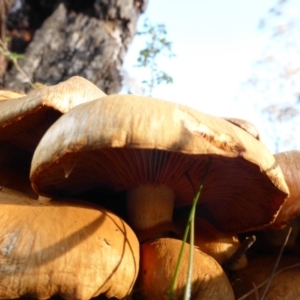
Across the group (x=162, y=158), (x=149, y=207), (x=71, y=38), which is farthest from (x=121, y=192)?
(x=71, y=38)

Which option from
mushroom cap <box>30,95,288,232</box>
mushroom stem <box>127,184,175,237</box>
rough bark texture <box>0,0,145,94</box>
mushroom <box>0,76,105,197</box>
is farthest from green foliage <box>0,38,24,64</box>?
mushroom stem <box>127,184,175,237</box>

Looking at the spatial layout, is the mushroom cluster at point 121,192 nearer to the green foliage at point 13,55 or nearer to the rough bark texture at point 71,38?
the green foliage at point 13,55

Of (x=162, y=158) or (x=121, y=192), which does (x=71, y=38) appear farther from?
(x=162, y=158)

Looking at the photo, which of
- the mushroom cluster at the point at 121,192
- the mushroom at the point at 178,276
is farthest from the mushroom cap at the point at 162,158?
the mushroom at the point at 178,276

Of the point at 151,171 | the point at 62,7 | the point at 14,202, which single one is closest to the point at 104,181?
the point at 151,171

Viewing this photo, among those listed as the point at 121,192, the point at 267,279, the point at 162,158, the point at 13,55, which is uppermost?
the point at 162,158
